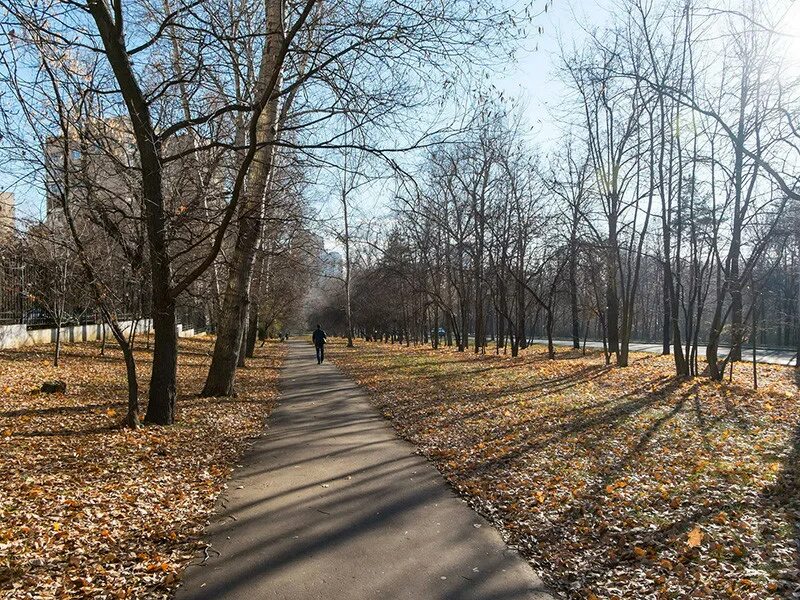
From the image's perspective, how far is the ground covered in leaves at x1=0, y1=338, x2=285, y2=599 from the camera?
13.1ft

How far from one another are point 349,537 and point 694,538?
296 centimetres

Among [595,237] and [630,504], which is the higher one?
[595,237]

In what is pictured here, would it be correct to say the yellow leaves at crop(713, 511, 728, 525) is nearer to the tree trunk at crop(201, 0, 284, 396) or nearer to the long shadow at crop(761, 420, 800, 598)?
the long shadow at crop(761, 420, 800, 598)

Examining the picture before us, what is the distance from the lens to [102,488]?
5777 millimetres

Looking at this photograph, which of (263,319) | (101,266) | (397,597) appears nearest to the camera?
(397,597)

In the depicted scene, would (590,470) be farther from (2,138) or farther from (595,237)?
(595,237)

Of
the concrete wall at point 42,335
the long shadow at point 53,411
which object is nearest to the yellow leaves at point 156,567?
the long shadow at point 53,411

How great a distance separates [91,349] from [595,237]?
21697 mm

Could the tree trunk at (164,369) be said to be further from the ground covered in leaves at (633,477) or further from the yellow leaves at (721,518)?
the yellow leaves at (721,518)

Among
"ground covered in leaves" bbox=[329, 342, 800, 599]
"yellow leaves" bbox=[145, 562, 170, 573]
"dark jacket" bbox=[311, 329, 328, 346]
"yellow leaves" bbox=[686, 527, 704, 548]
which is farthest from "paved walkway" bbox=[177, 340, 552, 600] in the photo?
"dark jacket" bbox=[311, 329, 328, 346]

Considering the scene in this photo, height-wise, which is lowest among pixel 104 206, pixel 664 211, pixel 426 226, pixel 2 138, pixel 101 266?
pixel 101 266

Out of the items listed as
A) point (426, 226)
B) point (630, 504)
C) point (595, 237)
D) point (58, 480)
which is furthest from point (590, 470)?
point (426, 226)

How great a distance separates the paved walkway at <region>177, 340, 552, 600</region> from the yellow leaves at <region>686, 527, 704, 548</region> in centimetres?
144

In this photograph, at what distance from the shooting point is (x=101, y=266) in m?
9.66
